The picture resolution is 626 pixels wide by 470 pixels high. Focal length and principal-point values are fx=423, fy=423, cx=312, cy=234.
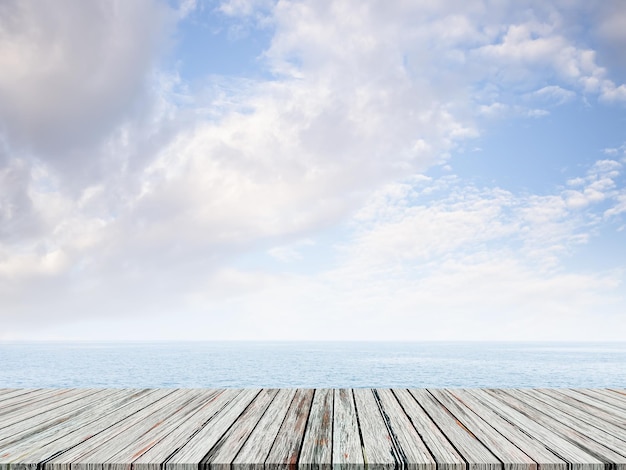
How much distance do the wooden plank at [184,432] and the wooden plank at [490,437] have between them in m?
1.36

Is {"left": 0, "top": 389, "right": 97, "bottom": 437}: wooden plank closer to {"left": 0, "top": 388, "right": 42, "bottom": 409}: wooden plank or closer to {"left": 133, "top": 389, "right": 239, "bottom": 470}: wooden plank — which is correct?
{"left": 0, "top": 388, "right": 42, "bottom": 409}: wooden plank

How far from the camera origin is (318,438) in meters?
1.98

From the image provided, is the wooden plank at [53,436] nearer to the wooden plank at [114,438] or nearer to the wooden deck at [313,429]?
the wooden deck at [313,429]

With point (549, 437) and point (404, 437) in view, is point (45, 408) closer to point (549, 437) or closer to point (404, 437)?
point (404, 437)

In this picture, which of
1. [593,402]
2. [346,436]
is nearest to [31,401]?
[346,436]

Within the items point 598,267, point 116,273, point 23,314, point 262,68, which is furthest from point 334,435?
point 23,314

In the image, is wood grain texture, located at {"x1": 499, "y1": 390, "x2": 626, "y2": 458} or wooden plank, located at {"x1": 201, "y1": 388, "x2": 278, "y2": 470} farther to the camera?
wood grain texture, located at {"x1": 499, "y1": 390, "x2": 626, "y2": 458}

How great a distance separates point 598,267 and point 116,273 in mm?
66814

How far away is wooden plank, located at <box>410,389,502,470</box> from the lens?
65.2 inches

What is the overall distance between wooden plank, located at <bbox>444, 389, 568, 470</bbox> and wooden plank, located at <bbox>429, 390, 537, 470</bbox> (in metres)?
0.03

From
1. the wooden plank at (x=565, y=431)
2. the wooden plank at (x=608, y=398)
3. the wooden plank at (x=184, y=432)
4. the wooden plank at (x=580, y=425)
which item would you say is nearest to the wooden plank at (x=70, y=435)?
the wooden plank at (x=184, y=432)

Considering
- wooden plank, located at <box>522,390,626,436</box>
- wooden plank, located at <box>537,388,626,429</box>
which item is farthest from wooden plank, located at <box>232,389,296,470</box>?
wooden plank, located at <box>537,388,626,429</box>

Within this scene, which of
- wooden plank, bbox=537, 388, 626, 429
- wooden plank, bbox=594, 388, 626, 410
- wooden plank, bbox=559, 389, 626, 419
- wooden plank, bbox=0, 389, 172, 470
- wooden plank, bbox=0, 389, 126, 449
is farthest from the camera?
wooden plank, bbox=594, 388, 626, 410

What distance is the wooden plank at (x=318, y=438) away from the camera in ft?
5.47
